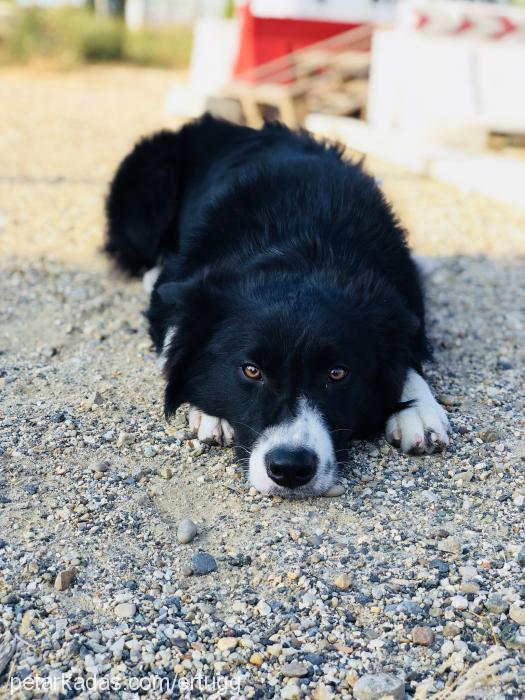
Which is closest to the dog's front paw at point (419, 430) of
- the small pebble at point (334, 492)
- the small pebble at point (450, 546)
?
the small pebble at point (334, 492)

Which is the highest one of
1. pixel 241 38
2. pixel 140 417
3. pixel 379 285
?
pixel 379 285

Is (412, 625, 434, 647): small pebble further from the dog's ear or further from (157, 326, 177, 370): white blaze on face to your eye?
(157, 326, 177, 370): white blaze on face

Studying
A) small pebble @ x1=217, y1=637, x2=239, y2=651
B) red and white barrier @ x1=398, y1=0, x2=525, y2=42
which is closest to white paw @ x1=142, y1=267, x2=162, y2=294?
small pebble @ x1=217, y1=637, x2=239, y2=651

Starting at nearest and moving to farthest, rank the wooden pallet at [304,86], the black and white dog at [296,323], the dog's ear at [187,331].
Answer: the black and white dog at [296,323], the dog's ear at [187,331], the wooden pallet at [304,86]

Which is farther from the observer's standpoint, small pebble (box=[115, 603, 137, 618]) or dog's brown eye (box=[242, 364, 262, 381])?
dog's brown eye (box=[242, 364, 262, 381])

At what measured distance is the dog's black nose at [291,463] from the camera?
3.13m

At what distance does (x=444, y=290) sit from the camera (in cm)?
589

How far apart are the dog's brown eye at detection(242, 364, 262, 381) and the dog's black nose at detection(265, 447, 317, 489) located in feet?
1.14

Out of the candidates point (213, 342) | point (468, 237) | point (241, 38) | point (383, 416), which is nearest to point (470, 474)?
point (383, 416)

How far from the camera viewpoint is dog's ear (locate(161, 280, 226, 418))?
141 inches

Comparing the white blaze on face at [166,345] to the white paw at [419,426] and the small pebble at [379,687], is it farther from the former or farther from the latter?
A: the small pebble at [379,687]

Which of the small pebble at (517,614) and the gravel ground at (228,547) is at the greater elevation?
the small pebble at (517,614)

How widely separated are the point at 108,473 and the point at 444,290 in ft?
10.7

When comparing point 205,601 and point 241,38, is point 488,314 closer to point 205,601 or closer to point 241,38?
point 205,601
